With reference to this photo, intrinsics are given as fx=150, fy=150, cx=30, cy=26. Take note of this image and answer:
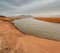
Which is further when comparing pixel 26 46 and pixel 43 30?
pixel 43 30

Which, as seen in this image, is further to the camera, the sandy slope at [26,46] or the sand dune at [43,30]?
the sand dune at [43,30]

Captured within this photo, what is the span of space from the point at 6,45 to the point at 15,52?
4.7 inches

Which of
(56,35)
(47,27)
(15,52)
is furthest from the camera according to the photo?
(47,27)

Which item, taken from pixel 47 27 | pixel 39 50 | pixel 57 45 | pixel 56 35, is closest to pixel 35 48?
pixel 39 50

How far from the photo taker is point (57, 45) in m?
0.89

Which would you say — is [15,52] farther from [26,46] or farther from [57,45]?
[57,45]

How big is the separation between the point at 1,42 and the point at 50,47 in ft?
0.99

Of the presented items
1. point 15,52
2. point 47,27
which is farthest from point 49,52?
point 47,27

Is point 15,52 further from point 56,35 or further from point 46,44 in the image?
point 56,35

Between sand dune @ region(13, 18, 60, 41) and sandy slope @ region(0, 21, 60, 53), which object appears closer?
sandy slope @ region(0, 21, 60, 53)

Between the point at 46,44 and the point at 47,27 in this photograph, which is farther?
the point at 47,27

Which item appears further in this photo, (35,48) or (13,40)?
(13,40)

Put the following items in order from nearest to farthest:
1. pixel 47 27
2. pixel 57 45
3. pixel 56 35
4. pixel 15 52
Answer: pixel 15 52 < pixel 57 45 < pixel 56 35 < pixel 47 27

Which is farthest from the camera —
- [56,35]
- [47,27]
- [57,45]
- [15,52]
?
[47,27]
